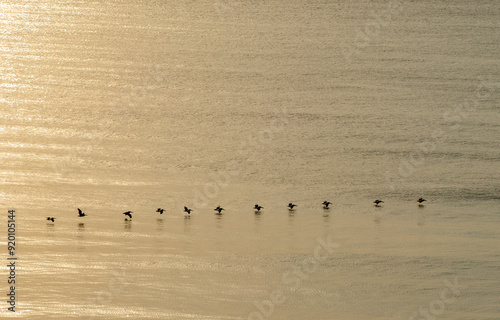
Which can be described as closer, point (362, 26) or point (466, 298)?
point (466, 298)

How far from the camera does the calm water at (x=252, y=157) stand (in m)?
52.0

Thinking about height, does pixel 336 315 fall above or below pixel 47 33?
below

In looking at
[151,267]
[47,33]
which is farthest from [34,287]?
[47,33]

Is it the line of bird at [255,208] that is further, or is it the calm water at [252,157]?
the line of bird at [255,208]

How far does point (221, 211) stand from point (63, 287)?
13.6 meters

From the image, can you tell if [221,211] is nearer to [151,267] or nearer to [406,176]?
[151,267]

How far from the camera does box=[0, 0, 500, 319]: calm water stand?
2048 inches

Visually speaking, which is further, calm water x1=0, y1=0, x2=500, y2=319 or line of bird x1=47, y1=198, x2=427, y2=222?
line of bird x1=47, y1=198, x2=427, y2=222

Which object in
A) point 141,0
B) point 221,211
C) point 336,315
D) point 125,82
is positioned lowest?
point 336,315

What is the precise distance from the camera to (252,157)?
71.1 m

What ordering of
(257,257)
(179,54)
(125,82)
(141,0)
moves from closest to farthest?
(257,257), (125,82), (179,54), (141,0)

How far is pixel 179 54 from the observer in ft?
307

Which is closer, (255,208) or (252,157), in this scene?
(255,208)

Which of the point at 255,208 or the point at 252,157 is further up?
the point at 252,157
